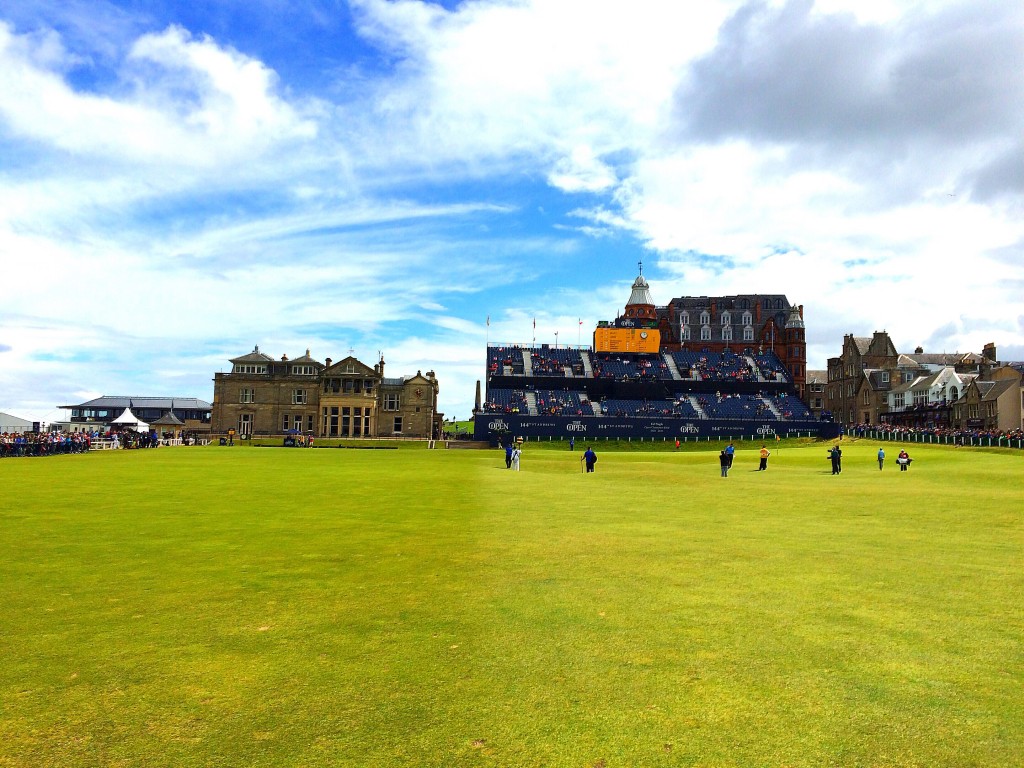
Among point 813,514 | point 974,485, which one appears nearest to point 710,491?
point 813,514

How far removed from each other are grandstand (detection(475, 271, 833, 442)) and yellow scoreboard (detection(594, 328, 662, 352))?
0.17m

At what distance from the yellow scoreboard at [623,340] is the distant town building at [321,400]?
28631mm

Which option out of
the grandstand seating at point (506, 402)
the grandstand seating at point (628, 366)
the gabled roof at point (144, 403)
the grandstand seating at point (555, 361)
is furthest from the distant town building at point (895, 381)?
the gabled roof at point (144, 403)

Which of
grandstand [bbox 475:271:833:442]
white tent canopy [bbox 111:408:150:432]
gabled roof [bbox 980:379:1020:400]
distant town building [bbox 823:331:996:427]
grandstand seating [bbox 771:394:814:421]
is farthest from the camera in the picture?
distant town building [bbox 823:331:996:427]

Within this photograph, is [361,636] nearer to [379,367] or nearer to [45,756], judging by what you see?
[45,756]

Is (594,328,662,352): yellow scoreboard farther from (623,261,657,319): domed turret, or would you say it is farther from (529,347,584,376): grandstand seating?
(623,261,657,319): domed turret

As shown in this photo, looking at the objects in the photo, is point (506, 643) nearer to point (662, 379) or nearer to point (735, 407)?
point (735, 407)

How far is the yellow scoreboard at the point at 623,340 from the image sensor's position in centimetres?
11562

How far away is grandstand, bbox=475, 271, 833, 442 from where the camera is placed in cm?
9606

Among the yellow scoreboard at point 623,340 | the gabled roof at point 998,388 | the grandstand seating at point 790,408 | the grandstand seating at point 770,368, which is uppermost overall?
the yellow scoreboard at point 623,340

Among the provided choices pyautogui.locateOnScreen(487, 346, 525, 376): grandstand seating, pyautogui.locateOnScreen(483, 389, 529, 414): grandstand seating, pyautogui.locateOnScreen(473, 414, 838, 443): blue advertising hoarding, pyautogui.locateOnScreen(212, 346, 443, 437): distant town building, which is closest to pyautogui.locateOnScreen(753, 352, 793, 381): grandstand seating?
pyautogui.locateOnScreen(473, 414, 838, 443): blue advertising hoarding

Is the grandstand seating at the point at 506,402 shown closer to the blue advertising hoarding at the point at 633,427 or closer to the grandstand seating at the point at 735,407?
the blue advertising hoarding at the point at 633,427

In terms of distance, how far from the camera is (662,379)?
112062mm

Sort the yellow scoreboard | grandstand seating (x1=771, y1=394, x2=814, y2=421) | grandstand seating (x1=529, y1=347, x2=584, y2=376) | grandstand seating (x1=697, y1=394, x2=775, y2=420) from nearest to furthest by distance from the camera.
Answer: grandstand seating (x1=771, y1=394, x2=814, y2=421) → grandstand seating (x1=697, y1=394, x2=775, y2=420) → grandstand seating (x1=529, y1=347, x2=584, y2=376) → the yellow scoreboard
